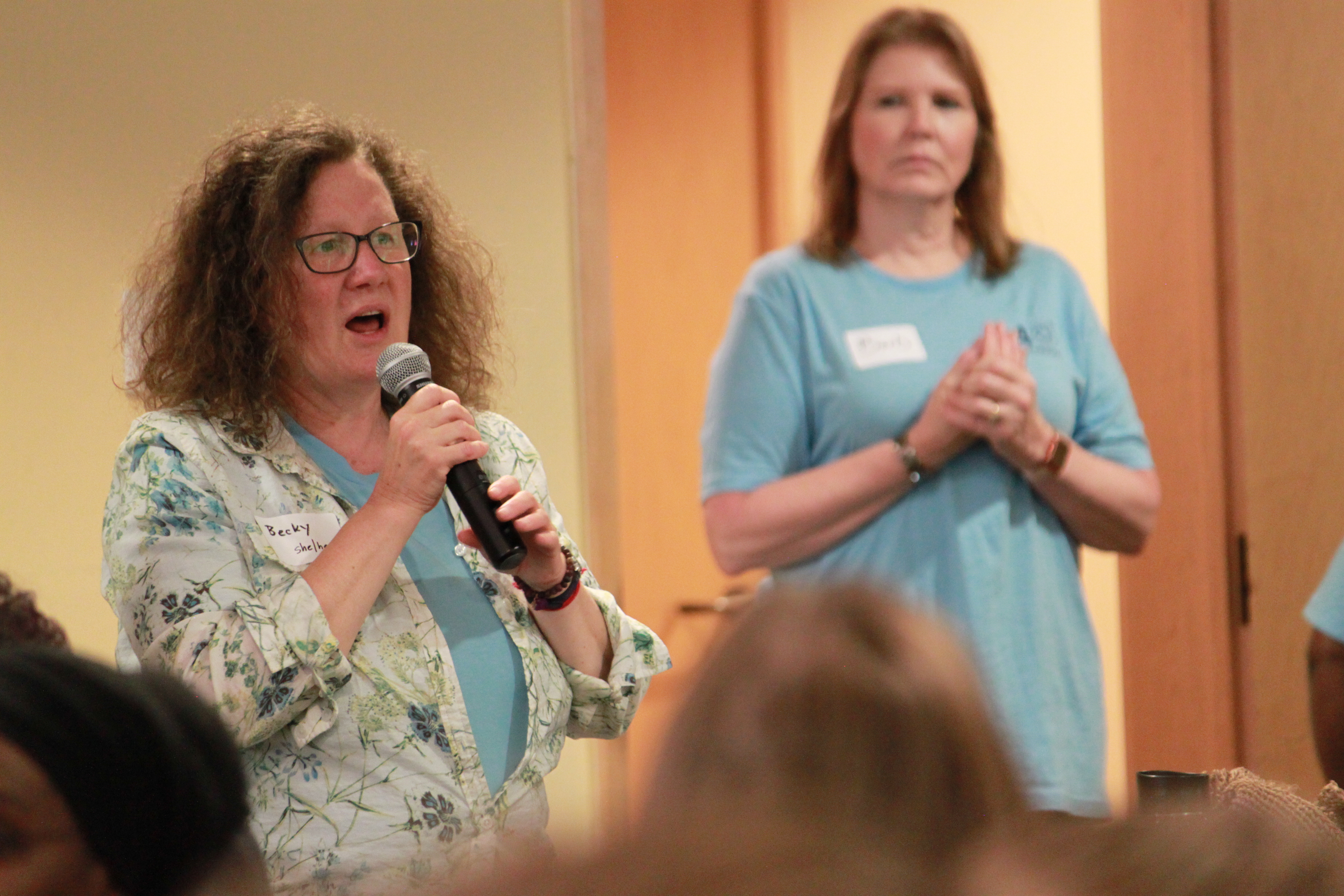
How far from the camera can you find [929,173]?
230 centimetres

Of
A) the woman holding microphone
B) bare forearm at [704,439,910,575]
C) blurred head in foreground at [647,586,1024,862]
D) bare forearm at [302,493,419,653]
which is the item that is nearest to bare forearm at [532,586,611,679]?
the woman holding microphone

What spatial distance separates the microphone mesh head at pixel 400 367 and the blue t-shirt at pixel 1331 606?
1325 millimetres

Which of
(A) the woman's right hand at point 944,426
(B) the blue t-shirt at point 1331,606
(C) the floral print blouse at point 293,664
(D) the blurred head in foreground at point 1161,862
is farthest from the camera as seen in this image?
(A) the woman's right hand at point 944,426

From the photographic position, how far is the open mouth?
1.86 m

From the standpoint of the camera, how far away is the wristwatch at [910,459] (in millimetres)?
2117

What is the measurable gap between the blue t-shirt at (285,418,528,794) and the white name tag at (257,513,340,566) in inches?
3.0

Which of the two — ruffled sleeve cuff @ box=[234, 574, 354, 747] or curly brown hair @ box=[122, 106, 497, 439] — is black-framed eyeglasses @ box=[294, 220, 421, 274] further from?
ruffled sleeve cuff @ box=[234, 574, 354, 747]

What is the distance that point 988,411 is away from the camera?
2074 mm

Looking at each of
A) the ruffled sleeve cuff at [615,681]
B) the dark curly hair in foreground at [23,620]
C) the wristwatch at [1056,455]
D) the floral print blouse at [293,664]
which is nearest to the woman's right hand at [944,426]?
the wristwatch at [1056,455]

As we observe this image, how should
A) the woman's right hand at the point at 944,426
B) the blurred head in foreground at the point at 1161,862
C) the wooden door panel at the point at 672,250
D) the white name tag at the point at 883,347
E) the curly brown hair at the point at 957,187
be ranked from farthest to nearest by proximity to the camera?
the wooden door panel at the point at 672,250 < the curly brown hair at the point at 957,187 < the white name tag at the point at 883,347 < the woman's right hand at the point at 944,426 < the blurred head in foreground at the point at 1161,862

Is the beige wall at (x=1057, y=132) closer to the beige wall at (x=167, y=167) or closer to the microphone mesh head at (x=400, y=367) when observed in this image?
the beige wall at (x=167, y=167)

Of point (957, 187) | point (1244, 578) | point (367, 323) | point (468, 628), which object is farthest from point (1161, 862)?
point (1244, 578)

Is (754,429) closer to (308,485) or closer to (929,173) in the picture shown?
(929,173)

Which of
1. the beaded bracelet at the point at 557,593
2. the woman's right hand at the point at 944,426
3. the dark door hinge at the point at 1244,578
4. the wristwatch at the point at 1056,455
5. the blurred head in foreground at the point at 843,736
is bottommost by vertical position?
the dark door hinge at the point at 1244,578
